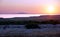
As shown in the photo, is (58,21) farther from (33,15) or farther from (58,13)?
(33,15)

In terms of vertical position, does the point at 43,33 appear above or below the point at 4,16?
below

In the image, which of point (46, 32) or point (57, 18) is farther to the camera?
point (57, 18)

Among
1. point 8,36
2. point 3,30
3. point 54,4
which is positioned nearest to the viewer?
point 8,36

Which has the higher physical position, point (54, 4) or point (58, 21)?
point (54, 4)

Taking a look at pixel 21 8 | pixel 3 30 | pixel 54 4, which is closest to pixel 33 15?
pixel 21 8

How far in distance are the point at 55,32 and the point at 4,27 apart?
1529 mm

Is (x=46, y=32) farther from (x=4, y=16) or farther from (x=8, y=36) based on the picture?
(x=4, y=16)

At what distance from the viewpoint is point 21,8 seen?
15.6 ft

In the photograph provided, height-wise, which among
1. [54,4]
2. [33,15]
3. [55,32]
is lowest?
[55,32]

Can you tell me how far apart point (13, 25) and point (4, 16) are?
40cm

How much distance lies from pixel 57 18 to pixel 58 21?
16cm

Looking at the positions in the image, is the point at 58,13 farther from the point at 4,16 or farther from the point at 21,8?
the point at 4,16

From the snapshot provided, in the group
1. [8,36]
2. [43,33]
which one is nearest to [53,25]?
[43,33]

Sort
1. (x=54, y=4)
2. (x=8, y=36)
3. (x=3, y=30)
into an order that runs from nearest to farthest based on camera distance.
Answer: (x=8, y=36) → (x=3, y=30) → (x=54, y=4)
